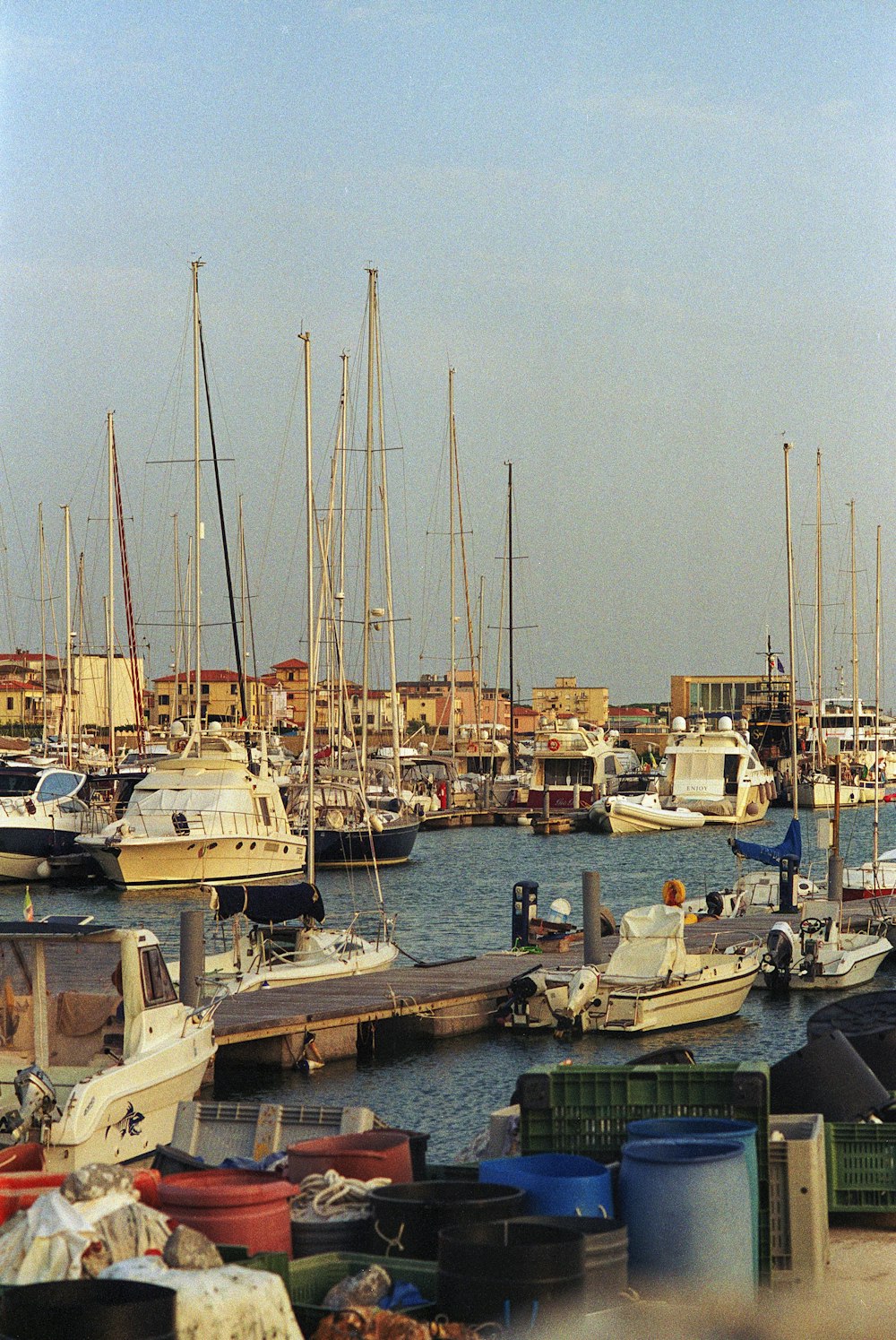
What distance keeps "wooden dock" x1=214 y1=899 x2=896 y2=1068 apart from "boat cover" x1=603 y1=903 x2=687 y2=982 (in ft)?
4.23

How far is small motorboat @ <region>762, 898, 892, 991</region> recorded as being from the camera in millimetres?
26547

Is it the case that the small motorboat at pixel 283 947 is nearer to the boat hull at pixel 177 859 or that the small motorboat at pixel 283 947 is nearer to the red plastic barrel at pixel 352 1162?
the boat hull at pixel 177 859

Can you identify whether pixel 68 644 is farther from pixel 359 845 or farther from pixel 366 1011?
pixel 366 1011

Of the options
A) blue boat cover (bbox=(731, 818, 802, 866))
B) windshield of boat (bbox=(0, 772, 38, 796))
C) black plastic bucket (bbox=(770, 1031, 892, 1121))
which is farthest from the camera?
windshield of boat (bbox=(0, 772, 38, 796))

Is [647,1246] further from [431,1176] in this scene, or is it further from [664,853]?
[664,853]

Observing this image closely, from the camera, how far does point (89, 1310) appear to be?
5.21m

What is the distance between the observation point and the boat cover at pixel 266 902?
2462cm

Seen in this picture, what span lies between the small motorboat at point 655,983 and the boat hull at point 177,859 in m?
19.4

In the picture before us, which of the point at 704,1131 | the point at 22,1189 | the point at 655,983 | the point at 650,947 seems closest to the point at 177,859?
the point at 650,947

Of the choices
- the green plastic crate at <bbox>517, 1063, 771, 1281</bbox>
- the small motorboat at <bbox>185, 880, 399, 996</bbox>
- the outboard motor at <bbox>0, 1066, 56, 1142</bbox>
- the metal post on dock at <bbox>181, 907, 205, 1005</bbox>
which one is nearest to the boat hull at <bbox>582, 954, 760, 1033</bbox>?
the small motorboat at <bbox>185, 880, 399, 996</bbox>

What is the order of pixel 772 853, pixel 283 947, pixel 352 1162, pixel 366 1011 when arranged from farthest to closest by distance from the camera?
pixel 772 853 < pixel 283 947 < pixel 366 1011 < pixel 352 1162

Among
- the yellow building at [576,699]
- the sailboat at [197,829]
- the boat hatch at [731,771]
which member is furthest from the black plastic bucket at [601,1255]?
the yellow building at [576,699]

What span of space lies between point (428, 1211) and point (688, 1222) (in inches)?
43.2

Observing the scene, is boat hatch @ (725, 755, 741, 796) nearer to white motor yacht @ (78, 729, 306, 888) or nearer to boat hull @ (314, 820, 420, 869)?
boat hull @ (314, 820, 420, 869)
